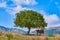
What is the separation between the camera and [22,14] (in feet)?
199

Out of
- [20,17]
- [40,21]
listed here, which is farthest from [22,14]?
[40,21]

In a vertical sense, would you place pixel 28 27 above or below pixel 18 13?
below

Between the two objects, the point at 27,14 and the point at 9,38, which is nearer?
the point at 9,38

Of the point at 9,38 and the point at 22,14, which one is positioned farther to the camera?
the point at 22,14

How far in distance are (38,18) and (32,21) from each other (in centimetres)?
225

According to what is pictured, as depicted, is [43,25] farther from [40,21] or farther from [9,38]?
[9,38]

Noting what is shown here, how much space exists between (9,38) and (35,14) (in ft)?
143

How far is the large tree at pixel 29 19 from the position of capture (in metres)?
59.5

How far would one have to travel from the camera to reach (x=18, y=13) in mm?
62125

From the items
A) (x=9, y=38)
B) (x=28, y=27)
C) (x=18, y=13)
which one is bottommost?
(x=9, y=38)

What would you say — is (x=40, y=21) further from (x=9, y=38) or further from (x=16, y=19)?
(x=9, y=38)

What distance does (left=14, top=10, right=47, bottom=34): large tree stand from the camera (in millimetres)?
59503

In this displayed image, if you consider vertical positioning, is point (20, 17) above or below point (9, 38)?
above

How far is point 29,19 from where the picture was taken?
5916cm
